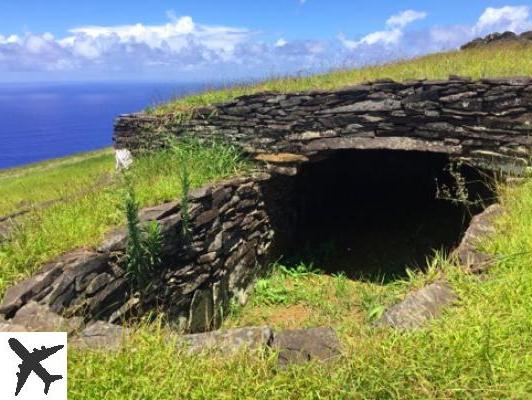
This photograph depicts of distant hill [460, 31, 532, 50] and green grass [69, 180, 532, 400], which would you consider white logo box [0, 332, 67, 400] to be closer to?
green grass [69, 180, 532, 400]

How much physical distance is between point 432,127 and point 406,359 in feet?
17.9

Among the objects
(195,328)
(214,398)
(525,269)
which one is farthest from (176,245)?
(525,269)

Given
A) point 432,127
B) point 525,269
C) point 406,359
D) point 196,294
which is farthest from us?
point 432,127

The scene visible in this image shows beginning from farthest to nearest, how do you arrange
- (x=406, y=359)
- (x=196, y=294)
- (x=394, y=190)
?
(x=394, y=190), (x=196, y=294), (x=406, y=359)

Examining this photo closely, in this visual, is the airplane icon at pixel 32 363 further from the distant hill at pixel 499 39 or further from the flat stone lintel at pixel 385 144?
the distant hill at pixel 499 39

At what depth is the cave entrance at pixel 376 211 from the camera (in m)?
9.77

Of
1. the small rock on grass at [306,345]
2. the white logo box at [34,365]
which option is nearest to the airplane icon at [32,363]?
the white logo box at [34,365]

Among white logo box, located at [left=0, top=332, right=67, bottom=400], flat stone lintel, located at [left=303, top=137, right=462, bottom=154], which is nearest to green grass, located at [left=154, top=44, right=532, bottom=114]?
flat stone lintel, located at [left=303, top=137, right=462, bottom=154]

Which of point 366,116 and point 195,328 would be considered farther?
point 366,116

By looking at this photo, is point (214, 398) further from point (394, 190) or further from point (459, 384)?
point (394, 190)

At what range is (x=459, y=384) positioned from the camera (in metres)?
3.18

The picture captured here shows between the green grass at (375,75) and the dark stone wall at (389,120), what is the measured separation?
0.46 m

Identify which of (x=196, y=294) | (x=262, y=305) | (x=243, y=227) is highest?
(x=243, y=227)

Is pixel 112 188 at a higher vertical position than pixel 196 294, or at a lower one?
higher
